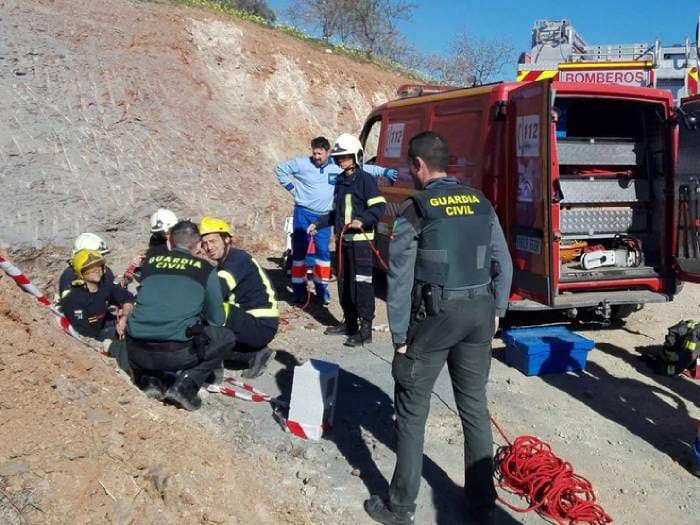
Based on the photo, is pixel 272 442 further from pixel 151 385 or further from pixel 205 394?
pixel 151 385

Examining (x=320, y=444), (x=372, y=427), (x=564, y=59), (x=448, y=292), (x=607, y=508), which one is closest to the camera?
(x=448, y=292)

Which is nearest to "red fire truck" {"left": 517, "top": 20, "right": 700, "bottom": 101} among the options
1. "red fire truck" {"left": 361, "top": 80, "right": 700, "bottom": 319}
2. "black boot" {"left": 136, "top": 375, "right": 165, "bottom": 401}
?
"red fire truck" {"left": 361, "top": 80, "right": 700, "bottom": 319}

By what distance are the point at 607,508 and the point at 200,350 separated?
2772mm

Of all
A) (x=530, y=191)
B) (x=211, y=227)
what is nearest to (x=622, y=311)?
(x=530, y=191)

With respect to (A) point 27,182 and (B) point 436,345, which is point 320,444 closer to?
(B) point 436,345

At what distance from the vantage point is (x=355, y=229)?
22.1 feet

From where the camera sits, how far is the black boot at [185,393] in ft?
15.9

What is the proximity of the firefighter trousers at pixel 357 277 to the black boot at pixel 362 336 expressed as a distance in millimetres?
65

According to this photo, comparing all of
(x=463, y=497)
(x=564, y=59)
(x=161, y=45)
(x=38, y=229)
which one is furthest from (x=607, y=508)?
(x=161, y=45)

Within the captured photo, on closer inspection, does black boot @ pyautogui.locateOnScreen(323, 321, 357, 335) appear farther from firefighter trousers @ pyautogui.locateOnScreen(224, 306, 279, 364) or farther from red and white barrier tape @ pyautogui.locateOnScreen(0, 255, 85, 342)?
red and white barrier tape @ pyautogui.locateOnScreen(0, 255, 85, 342)

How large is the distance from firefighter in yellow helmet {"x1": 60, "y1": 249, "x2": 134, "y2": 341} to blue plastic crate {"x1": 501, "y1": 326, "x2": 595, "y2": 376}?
328 centimetres

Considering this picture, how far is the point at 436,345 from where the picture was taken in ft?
11.2

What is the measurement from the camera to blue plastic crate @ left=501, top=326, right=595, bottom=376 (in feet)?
19.7

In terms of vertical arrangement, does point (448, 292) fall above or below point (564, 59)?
below
